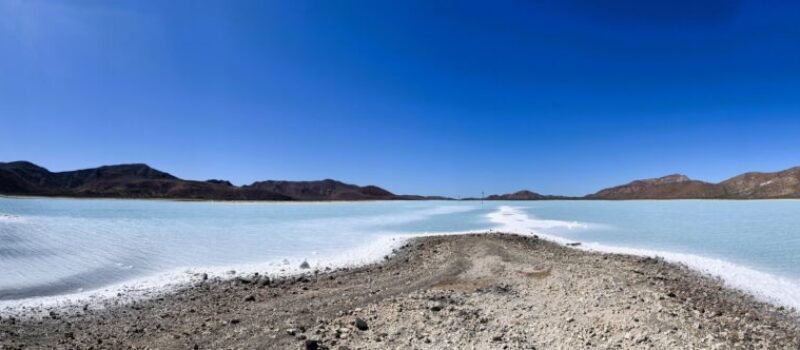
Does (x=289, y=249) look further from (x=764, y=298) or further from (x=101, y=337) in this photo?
(x=764, y=298)

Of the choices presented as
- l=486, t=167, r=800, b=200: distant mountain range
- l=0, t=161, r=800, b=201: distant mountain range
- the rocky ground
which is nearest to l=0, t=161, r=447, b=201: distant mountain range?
l=0, t=161, r=800, b=201: distant mountain range

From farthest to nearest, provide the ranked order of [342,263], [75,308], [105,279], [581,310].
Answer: [342,263] → [105,279] → [75,308] → [581,310]

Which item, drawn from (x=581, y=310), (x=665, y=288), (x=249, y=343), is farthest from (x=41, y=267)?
(x=665, y=288)

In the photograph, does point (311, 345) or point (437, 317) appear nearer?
point (311, 345)

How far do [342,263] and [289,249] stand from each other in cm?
344

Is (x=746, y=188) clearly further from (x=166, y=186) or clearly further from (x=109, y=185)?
(x=109, y=185)

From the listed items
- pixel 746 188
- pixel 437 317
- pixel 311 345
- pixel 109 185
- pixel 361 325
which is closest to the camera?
pixel 311 345

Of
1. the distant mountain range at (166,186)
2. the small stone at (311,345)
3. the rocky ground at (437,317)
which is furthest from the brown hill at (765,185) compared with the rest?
the small stone at (311,345)

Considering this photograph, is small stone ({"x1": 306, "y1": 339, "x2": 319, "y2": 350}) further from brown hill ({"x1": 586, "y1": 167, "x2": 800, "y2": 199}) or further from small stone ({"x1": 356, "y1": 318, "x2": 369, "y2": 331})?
brown hill ({"x1": 586, "y1": 167, "x2": 800, "y2": 199})

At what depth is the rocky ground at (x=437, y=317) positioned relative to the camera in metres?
4.78

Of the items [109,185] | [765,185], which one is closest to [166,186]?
[109,185]

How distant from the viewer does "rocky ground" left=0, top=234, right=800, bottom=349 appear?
4781mm

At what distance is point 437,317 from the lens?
5.53 meters

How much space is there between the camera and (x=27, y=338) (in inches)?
195
